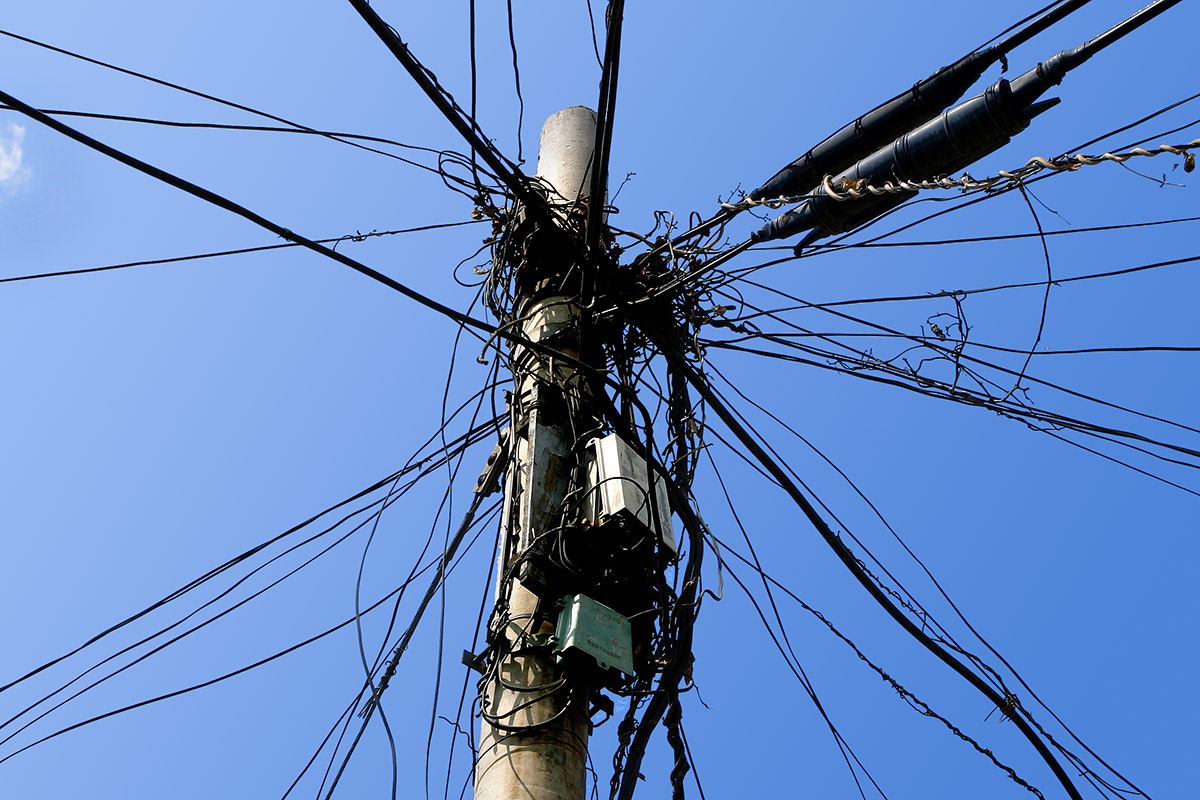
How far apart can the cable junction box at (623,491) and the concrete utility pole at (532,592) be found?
14 centimetres

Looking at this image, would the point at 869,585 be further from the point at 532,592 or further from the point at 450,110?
the point at 450,110

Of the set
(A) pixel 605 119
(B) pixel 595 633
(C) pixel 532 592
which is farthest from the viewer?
(A) pixel 605 119

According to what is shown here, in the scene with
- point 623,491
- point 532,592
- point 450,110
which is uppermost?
point 450,110

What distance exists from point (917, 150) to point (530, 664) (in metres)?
2.11

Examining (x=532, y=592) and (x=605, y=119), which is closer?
(x=532, y=592)

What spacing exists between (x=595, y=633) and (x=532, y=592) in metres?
0.26

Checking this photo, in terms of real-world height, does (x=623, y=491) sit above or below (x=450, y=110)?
below

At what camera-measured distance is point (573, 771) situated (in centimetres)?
244

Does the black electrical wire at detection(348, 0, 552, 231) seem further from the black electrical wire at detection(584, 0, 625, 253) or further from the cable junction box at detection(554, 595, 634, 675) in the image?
the cable junction box at detection(554, 595, 634, 675)

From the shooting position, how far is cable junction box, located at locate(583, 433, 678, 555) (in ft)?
9.32

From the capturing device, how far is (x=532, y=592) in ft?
9.17

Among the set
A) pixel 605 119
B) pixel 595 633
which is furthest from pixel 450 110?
pixel 595 633

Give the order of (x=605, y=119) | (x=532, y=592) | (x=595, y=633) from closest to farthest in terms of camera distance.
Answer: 1. (x=595, y=633)
2. (x=532, y=592)
3. (x=605, y=119)

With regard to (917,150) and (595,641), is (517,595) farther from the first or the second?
(917,150)
